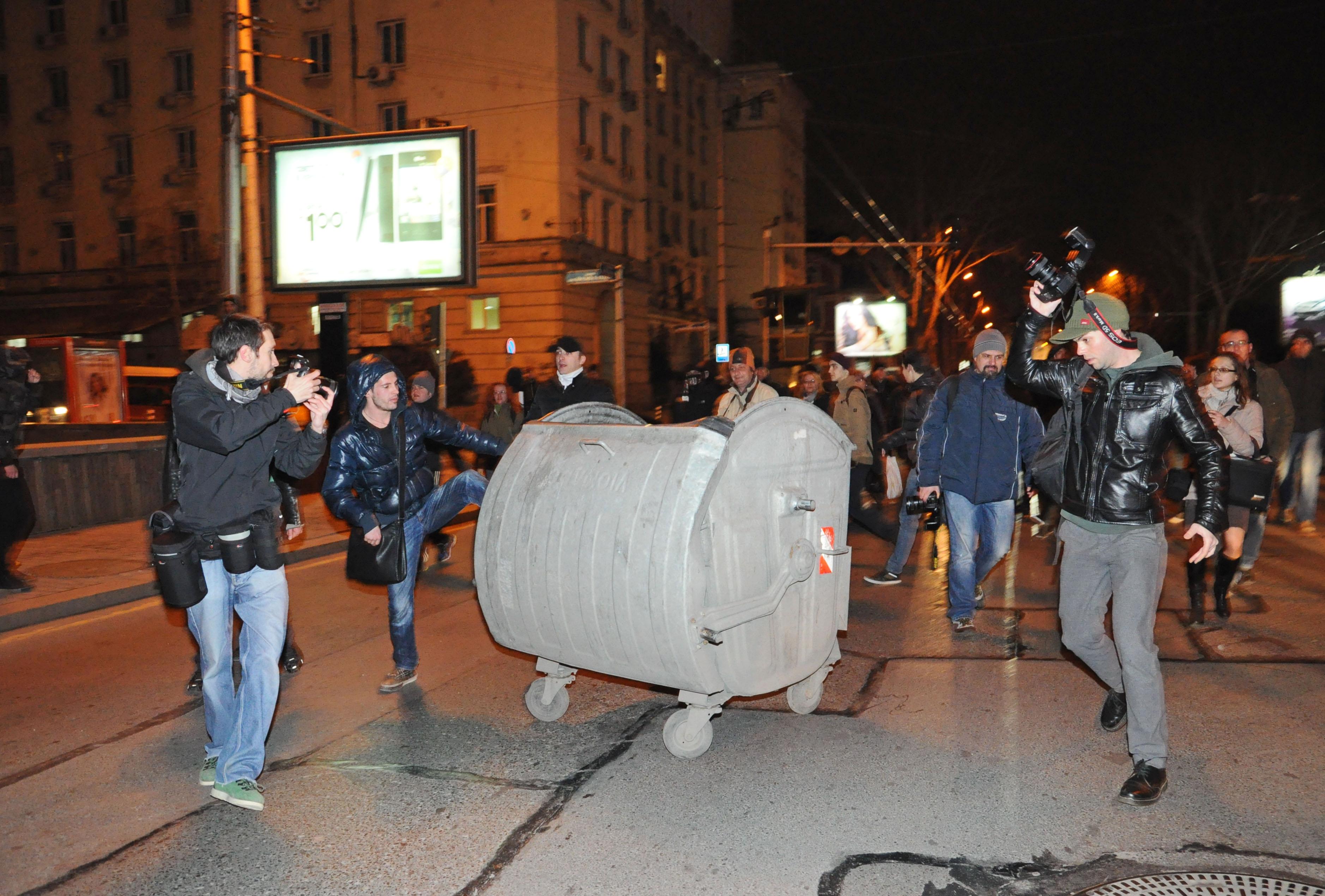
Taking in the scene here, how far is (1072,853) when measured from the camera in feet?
11.0

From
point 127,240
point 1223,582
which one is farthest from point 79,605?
point 127,240

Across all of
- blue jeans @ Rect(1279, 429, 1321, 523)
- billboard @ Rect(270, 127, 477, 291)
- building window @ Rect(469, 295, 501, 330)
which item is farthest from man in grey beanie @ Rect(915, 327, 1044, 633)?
building window @ Rect(469, 295, 501, 330)

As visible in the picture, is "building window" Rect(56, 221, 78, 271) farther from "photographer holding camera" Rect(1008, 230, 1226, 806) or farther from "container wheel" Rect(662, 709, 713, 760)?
"photographer holding camera" Rect(1008, 230, 1226, 806)

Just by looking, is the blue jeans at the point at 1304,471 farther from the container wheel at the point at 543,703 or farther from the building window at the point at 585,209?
the building window at the point at 585,209

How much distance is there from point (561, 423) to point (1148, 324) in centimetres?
3931

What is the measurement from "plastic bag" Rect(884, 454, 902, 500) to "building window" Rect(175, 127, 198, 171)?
34.9 meters

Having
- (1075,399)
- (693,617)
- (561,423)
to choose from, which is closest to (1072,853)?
(693,617)

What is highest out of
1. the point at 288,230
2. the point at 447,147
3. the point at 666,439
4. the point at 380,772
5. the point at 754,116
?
the point at 754,116

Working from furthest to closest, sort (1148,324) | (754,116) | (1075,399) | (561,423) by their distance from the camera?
(754,116)
(1148,324)
(561,423)
(1075,399)

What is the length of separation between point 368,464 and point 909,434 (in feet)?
16.5

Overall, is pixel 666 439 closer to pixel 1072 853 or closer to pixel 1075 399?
pixel 1075 399

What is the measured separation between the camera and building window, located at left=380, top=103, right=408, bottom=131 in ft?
116

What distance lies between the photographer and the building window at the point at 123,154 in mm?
37312

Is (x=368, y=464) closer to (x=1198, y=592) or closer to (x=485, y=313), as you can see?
(x=1198, y=592)
